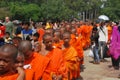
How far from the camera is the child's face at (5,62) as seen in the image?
12.1 feet

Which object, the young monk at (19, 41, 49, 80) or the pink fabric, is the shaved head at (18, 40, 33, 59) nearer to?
the young monk at (19, 41, 49, 80)

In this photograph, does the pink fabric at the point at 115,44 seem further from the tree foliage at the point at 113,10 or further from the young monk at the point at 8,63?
the tree foliage at the point at 113,10

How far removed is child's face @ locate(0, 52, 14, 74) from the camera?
369 centimetres

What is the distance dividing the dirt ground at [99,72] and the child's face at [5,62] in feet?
25.6

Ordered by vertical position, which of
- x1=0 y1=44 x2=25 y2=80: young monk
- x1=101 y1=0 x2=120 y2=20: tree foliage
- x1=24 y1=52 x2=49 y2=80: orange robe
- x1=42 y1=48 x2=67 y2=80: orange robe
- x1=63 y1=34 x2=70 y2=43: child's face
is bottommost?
x1=101 y1=0 x2=120 y2=20: tree foliage

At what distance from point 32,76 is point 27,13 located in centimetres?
3774

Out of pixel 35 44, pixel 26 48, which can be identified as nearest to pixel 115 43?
pixel 35 44

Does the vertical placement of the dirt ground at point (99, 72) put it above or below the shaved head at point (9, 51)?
below

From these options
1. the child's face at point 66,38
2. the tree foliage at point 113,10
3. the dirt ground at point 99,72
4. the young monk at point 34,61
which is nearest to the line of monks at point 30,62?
the young monk at point 34,61

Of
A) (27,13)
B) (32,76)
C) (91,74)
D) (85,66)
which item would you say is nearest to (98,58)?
(85,66)

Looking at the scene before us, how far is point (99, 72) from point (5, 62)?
29.9ft

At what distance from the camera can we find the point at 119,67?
13.2 metres

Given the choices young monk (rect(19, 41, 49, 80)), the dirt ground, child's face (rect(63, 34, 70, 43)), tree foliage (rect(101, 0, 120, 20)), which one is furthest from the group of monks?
tree foliage (rect(101, 0, 120, 20))

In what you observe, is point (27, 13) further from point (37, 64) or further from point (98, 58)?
point (37, 64)
